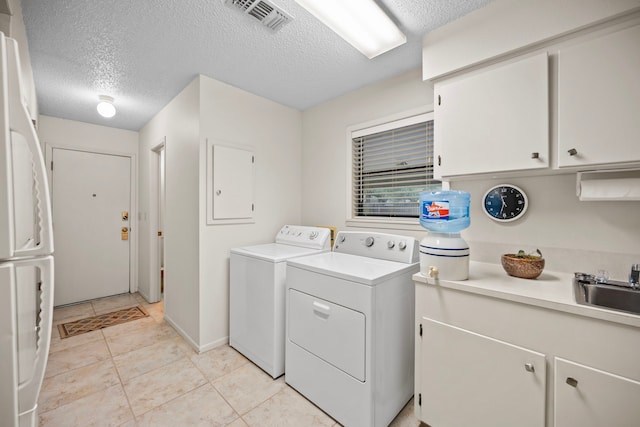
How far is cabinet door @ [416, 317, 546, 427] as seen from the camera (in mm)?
1191

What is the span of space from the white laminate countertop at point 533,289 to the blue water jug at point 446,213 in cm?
30

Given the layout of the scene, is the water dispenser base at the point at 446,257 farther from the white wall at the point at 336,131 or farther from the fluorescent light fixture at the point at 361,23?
the fluorescent light fixture at the point at 361,23

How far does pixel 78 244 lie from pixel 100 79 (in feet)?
7.97

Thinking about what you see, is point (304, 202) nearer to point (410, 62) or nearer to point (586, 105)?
point (410, 62)

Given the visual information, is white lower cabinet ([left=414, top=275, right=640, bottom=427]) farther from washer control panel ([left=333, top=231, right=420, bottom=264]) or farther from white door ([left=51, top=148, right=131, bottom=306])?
white door ([left=51, top=148, right=131, bottom=306])

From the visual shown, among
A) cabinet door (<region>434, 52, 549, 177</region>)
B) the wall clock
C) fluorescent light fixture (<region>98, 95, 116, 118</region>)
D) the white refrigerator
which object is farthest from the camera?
fluorescent light fixture (<region>98, 95, 116, 118</region>)

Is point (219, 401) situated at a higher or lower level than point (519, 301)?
lower

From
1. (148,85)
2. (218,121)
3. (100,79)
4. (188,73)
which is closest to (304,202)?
(218,121)

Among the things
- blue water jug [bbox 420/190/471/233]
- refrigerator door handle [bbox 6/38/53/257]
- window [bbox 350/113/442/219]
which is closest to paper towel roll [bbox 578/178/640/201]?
blue water jug [bbox 420/190/471/233]

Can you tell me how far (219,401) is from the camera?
179 cm

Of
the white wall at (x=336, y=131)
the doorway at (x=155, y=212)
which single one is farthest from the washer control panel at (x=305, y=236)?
the doorway at (x=155, y=212)

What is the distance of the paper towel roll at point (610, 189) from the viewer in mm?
1227

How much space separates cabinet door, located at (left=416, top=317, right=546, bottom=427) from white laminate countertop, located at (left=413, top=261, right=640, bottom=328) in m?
0.23

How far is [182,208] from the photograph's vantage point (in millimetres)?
2633
